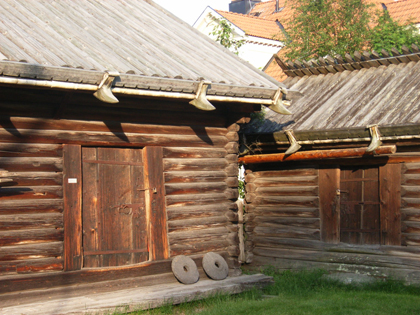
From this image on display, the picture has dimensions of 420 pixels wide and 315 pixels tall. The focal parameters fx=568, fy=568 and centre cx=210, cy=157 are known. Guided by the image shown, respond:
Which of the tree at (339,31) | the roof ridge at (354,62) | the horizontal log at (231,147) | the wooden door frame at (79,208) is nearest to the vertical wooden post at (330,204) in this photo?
the horizontal log at (231,147)

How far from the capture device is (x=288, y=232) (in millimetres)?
11273

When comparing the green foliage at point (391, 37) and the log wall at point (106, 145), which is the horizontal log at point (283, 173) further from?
the green foliage at point (391, 37)

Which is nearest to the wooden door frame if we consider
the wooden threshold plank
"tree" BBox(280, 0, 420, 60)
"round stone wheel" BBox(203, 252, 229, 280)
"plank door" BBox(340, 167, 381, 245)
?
the wooden threshold plank

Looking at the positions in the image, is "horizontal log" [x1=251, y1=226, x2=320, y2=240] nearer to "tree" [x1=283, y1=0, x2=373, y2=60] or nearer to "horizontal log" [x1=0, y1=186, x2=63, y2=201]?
"horizontal log" [x1=0, y1=186, x2=63, y2=201]

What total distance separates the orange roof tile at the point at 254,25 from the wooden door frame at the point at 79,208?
1999cm

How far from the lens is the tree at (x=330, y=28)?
63.8 feet

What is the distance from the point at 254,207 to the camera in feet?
39.1

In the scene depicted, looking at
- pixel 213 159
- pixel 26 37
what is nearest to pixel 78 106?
pixel 26 37

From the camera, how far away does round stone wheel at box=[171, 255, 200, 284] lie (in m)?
8.30

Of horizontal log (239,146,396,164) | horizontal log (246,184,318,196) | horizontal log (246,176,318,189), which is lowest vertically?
horizontal log (246,184,318,196)

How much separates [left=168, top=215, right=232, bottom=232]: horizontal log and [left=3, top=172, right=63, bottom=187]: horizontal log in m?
1.91

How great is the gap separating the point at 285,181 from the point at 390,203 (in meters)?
2.28

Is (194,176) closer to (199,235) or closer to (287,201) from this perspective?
(199,235)

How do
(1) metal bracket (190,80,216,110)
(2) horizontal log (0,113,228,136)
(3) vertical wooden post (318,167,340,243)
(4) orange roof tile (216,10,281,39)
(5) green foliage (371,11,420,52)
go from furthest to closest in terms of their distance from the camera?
(4) orange roof tile (216,10,281,39) → (5) green foliage (371,11,420,52) → (3) vertical wooden post (318,167,340,243) → (1) metal bracket (190,80,216,110) → (2) horizontal log (0,113,228,136)
